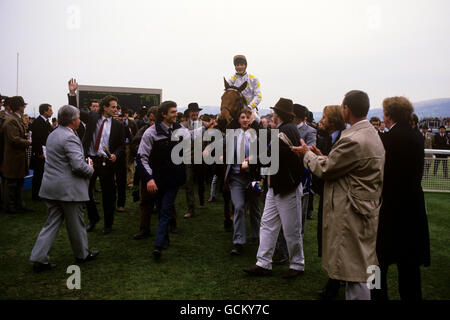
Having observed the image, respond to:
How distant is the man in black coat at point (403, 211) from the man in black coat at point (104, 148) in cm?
433

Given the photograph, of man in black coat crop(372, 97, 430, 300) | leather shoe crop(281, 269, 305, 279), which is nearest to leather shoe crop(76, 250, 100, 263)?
leather shoe crop(281, 269, 305, 279)

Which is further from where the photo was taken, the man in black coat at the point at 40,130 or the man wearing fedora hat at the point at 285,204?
the man in black coat at the point at 40,130

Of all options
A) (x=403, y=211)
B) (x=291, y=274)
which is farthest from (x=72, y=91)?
(x=403, y=211)

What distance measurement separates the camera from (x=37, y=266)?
4273 millimetres

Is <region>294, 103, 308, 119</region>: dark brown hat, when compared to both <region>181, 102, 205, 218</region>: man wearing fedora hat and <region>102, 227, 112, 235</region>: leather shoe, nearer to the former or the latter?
<region>181, 102, 205, 218</region>: man wearing fedora hat

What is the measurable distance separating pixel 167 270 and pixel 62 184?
1.66m

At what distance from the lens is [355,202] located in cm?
297

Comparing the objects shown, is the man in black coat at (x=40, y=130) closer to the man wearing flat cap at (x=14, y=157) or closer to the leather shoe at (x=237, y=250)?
the man wearing flat cap at (x=14, y=157)

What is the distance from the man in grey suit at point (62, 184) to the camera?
426 centimetres

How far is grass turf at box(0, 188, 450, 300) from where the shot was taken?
379 cm

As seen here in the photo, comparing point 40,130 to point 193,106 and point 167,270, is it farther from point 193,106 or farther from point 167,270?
point 167,270

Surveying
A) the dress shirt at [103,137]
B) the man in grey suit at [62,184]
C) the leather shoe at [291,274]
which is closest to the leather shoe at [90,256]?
the man in grey suit at [62,184]
